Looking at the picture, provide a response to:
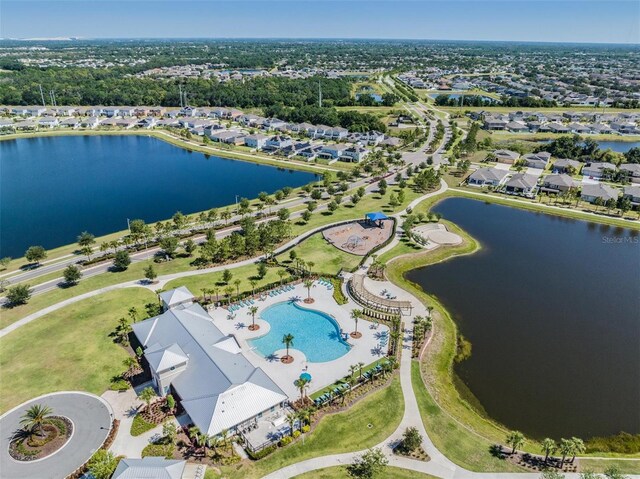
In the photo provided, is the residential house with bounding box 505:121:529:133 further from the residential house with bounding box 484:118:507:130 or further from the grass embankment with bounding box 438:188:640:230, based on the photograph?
the grass embankment with bounding box 438:188:640:230

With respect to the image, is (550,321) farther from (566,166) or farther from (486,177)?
(566,166)

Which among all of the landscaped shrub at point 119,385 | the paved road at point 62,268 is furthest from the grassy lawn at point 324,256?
the landscaped shrub at point 119,385

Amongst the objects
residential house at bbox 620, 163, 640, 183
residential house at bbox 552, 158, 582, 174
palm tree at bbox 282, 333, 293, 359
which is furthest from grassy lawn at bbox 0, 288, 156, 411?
residential house at bbox 620, 163, 640, 183

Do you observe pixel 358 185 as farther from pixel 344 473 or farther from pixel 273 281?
pixel 344 473

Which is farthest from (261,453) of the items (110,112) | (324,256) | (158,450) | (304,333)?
(110,112)

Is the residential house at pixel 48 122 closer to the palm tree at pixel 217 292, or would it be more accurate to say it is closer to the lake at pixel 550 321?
the palm tree at pixel 217 292

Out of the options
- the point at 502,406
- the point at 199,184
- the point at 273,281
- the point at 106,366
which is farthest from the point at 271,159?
the point at 502,406

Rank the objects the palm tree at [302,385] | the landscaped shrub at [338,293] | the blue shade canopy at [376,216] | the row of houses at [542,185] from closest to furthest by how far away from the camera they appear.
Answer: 1. the palm tree at [302,385]
2. the landscaped shrub at [338,293]
3. the blue shade canopy at [376,216]
4. the row of houses at [542,185]
